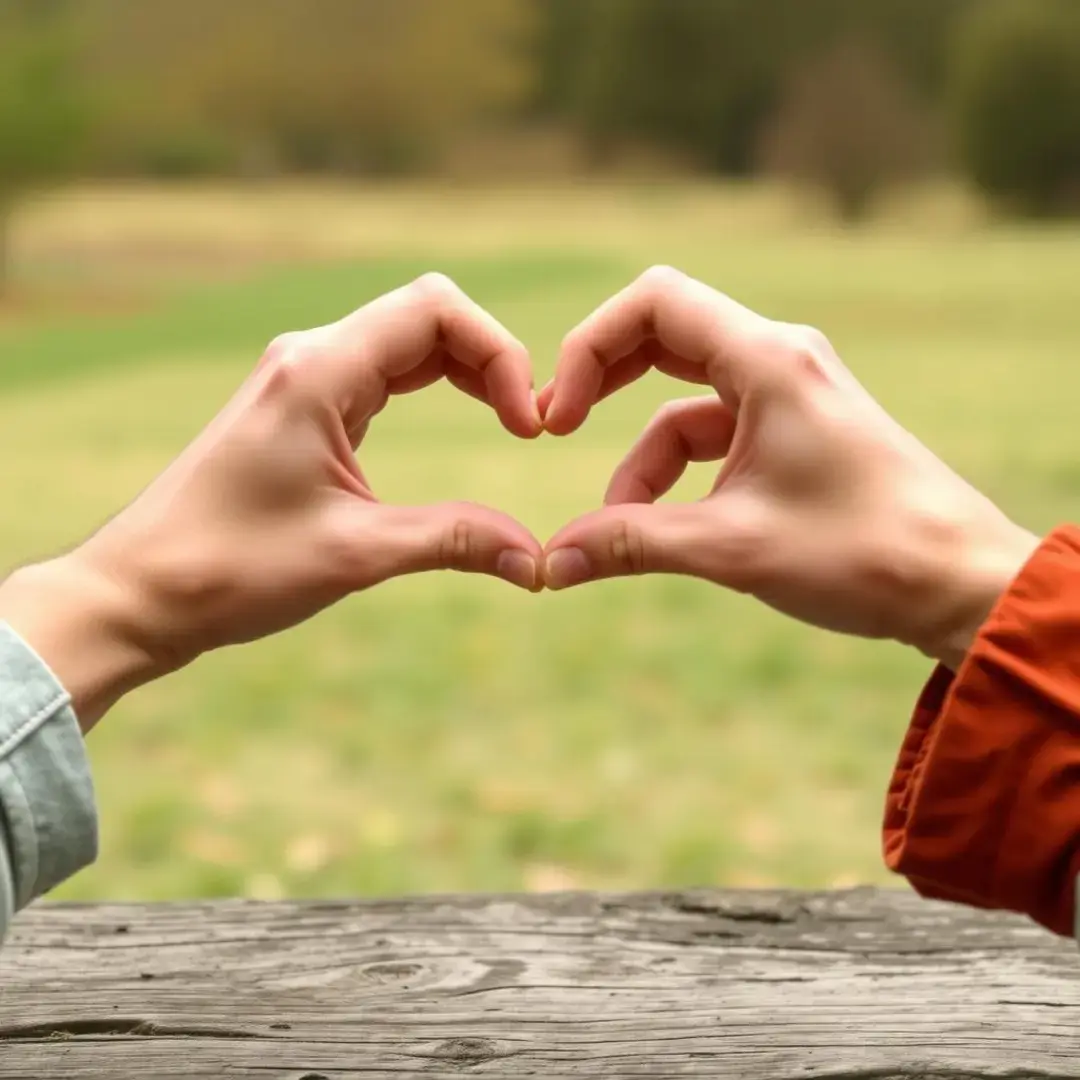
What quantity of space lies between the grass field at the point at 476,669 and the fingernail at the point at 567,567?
0.65 feet

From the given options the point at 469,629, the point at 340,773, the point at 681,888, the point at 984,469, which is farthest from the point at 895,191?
the point at 681,888

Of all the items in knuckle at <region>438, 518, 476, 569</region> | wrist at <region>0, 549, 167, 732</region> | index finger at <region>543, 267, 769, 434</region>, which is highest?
index finger at <region>543, 267, 769, 434</region>

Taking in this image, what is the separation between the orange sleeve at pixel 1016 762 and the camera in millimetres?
407

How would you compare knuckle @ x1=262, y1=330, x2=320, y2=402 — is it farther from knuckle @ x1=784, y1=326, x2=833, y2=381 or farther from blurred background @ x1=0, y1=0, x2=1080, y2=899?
blurred background @ x1=0, y1=0, x2=1080, y2=899

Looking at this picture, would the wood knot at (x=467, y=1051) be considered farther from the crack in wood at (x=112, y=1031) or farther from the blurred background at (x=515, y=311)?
the blurred background at (x=515, y=311)

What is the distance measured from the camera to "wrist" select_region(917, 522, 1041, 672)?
17.0 inches

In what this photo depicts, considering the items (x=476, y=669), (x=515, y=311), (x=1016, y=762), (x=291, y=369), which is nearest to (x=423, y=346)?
(x=291, y=369)

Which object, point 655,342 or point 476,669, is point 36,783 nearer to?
point 655,342

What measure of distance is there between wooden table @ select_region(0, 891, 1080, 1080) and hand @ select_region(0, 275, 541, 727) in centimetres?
17

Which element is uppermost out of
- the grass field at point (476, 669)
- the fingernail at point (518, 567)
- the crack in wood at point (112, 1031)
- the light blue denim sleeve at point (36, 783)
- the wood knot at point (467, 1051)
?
the fingernail at point (518, 567)

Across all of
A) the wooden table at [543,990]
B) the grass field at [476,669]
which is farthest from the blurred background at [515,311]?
the wooden table at [543,990]

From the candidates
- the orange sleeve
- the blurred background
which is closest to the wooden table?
the orange sleeve

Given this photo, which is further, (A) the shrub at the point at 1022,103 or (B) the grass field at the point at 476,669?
(A) the shrub at the point at 1022,103

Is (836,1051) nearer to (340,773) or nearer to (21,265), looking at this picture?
(340,773)
